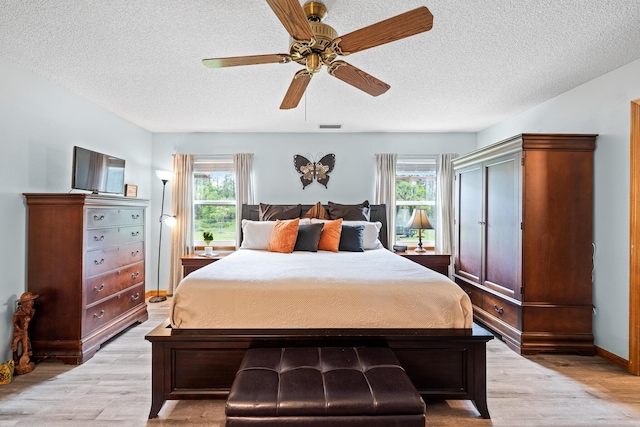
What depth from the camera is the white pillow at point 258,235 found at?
3.61 metres

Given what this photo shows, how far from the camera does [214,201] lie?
477 cm

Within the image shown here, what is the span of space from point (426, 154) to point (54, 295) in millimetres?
4604

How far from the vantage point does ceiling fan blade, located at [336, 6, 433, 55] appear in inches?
57.1

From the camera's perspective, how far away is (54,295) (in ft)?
8.67

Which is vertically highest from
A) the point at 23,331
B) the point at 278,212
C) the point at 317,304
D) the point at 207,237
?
the point at 278,212

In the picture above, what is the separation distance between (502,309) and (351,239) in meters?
1.61

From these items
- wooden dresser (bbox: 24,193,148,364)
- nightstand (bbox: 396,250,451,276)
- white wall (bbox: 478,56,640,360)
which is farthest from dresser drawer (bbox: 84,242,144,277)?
white wall (bbox: 478,56,640,360)

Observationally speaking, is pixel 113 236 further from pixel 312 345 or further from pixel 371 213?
pixel 371 213

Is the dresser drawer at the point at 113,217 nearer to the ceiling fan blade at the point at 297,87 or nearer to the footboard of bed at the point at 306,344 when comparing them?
the footboard of bed at the point at 306,344

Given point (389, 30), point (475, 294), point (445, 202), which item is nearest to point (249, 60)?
point (389, 30)

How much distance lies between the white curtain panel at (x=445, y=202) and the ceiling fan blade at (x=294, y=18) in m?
3.59

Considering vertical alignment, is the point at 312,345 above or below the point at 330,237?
below

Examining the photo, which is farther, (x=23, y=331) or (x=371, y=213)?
(x=371, y=213)

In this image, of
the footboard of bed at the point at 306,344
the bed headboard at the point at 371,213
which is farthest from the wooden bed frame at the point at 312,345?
the bed headboard at the point at 371,213
